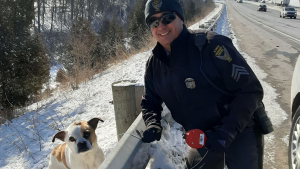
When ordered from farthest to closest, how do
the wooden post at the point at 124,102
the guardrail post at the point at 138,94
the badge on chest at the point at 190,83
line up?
the guardrail post at the point at 138,94 < the wooden post at the point at 124,102 < the badge on chest at the point at 190,83

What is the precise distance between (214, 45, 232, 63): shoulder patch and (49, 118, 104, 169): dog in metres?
2.02

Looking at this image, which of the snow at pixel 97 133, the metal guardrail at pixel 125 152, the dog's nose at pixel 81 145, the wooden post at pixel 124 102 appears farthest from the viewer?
the wooden post at pixel 124 102

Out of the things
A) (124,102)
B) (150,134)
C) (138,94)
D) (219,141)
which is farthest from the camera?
(138,94)

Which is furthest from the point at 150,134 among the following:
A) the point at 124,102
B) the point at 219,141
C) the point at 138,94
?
the point at 138,94

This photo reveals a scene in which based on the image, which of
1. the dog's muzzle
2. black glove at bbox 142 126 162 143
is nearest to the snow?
black glove at bbox 142 126 162 143

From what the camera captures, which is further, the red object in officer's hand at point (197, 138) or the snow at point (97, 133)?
the snow at point (97, 133)

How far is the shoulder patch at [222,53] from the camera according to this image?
191 cm

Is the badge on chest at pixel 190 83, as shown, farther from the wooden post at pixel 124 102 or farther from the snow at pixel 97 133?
the wooden post at pixel 124 102

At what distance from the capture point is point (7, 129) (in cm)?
677

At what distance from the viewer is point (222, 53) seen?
6.31ft

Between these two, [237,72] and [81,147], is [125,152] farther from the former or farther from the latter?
[81,147]

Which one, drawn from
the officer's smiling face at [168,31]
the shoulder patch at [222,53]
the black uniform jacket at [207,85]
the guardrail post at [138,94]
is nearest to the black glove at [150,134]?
the black uniform jacket at [207,85]

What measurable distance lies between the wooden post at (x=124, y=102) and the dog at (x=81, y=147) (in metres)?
0.35

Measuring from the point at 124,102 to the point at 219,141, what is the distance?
177 centimetres
